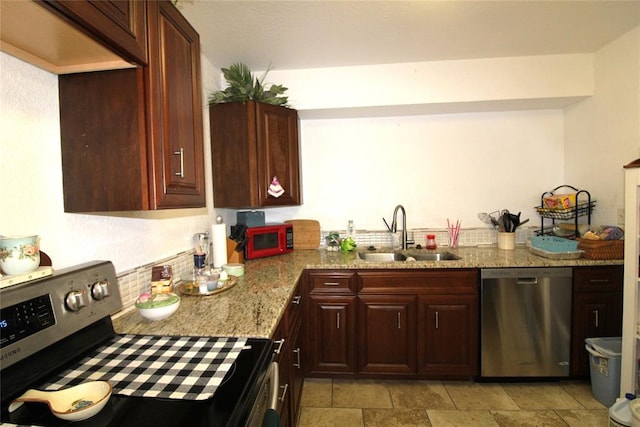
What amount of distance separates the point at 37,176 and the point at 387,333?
6.75 feet

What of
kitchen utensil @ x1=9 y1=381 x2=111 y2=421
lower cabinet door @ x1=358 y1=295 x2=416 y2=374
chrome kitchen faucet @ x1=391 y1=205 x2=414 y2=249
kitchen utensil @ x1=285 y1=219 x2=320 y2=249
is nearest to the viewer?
kitchen utensil @ x1=9 y1=381 x2=111 y2=421

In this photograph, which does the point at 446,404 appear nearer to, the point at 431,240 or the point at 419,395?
the point at 419,395

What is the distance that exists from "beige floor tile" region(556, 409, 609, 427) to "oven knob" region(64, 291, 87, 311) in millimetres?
2532

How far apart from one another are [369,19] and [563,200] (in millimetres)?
2027

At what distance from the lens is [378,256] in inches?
101

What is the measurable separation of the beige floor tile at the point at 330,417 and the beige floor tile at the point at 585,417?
123cm

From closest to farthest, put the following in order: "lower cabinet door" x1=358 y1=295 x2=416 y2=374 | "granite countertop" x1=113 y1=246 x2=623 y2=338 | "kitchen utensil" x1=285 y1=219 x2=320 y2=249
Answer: "granite countertop" x1=113 y1=246 x2=623 y2=338
"lower cabinet door" x1=358 y1=295 x2=416 y2=374
"kitchen utensil" x1=285 y1=219 x2=320 y2=249

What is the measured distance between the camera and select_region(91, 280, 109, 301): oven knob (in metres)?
0.96

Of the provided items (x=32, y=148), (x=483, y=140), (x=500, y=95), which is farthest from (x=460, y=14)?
(x=32, y=148)

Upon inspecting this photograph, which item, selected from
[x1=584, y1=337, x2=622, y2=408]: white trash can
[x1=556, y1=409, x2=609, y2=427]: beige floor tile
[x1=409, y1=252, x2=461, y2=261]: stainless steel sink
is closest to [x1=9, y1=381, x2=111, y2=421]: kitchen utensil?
[x1=409, y1=252, x2=461, y2=261]: stainless steel sink

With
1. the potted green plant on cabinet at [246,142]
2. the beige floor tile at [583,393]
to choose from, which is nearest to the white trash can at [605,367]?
the beige floor tile at [583,393]

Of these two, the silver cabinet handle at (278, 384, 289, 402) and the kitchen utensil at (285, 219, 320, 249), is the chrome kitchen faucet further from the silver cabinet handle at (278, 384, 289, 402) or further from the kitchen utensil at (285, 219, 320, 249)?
the silver cabinet handle at (278, 384, 289, 402)

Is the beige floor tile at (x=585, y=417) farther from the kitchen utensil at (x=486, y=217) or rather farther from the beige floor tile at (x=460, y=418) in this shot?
the kitchen utensil at (x=486, y=217)

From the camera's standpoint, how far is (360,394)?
2.04m
